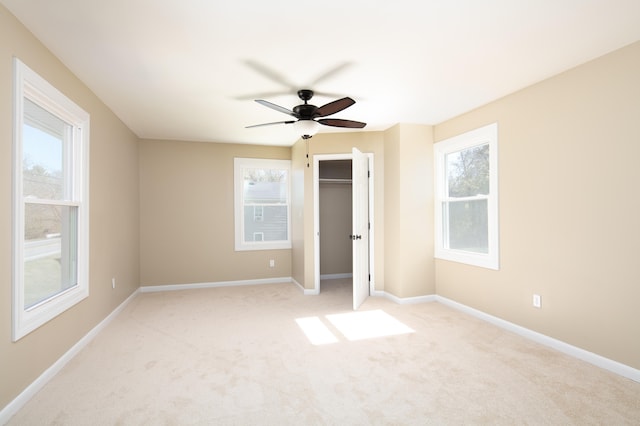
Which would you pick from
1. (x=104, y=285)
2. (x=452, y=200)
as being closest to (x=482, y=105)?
(x=452, y=200)

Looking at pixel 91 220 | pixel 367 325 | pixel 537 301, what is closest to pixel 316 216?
pixel 367 325

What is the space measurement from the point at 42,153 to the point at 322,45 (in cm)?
235

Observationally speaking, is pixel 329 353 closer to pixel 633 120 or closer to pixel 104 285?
pixel 104 285

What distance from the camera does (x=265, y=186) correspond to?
597 cm

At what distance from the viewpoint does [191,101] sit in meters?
3.68

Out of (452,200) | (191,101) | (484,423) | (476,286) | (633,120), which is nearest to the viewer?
(484,423)

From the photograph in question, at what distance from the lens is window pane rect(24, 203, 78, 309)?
244 centimetres

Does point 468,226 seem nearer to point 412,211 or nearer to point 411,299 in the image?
point 412,211

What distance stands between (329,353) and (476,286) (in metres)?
2.05

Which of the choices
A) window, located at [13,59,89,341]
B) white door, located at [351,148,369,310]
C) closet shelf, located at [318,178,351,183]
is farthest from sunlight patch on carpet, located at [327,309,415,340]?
closet shelf, located at [318,178,351,183]

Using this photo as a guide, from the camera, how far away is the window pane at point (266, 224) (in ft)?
19.3

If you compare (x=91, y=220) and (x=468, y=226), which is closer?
(x=91, y=220)

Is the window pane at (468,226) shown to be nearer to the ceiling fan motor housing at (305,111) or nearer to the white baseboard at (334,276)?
the ceiling fan motor housing at (305,111)

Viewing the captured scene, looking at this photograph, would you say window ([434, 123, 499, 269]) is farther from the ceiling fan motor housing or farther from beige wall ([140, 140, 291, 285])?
beige wall ([140, 140, 291, 285])
